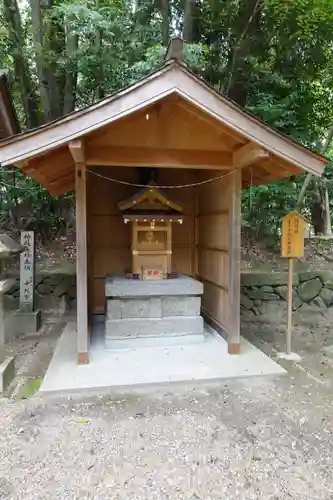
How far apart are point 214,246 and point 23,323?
3.45 meters

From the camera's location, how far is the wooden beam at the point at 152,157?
13.5 ft

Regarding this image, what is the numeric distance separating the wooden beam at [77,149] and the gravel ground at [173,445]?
2546mm

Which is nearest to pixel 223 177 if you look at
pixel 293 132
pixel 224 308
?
pixel 224 308

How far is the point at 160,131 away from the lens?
4242 millimetres

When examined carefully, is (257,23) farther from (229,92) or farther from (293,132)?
(293,132)

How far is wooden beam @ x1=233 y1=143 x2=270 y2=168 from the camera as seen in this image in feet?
12.7

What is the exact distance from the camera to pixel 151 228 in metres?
5.11

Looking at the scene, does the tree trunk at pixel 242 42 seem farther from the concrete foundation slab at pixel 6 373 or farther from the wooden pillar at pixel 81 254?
the concrete foundation slab at pixel 6 373

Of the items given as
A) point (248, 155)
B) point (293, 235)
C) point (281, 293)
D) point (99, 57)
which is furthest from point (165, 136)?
point (281, 293)

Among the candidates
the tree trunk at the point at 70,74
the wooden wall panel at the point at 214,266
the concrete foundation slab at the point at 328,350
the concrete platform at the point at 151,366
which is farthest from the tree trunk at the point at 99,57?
the concrete foundation slab at the point at 328,350

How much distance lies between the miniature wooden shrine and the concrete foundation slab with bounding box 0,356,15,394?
200 centimetres

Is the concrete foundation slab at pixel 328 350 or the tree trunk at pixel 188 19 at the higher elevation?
the tree trunk at pixel 188 19

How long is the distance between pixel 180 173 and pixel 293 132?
7.44ft

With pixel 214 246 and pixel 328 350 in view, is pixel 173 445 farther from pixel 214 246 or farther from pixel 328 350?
pixel 328 350
